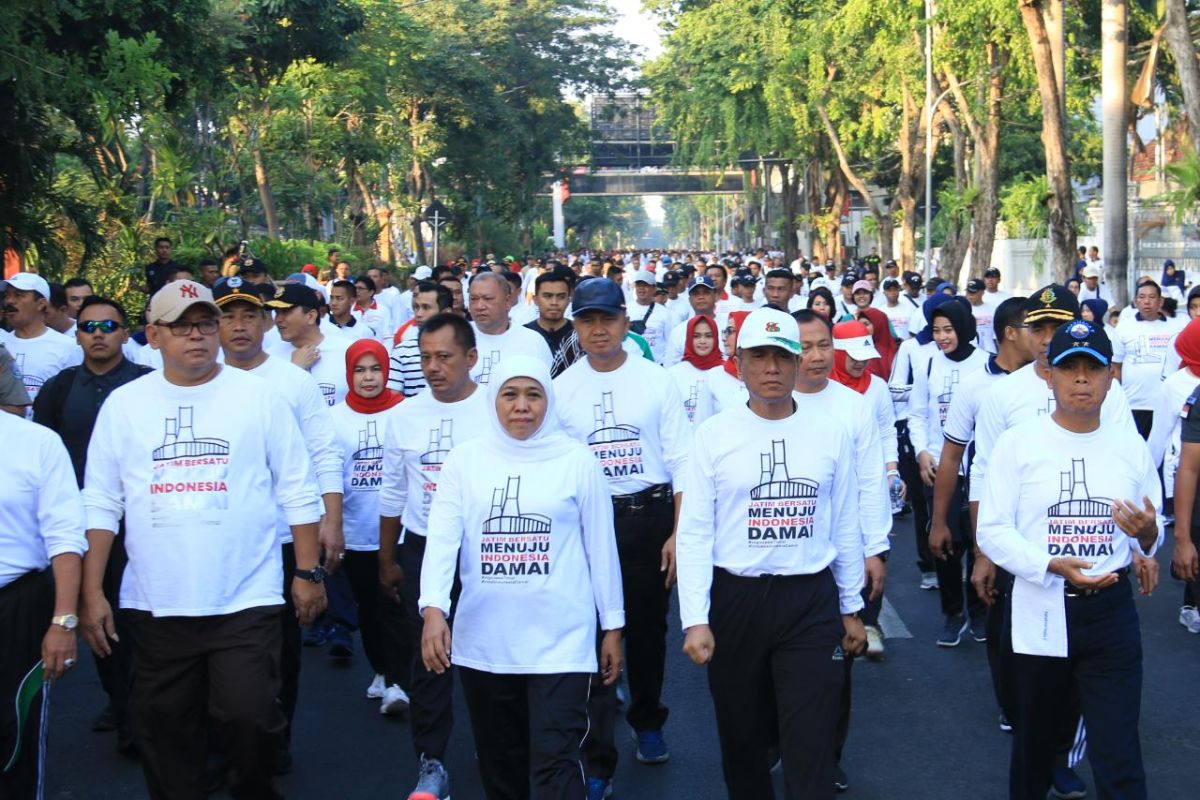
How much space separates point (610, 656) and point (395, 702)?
7.63ft

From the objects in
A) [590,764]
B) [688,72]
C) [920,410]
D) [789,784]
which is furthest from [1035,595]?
[688,72]

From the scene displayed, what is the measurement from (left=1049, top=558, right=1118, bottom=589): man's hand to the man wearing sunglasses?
160 inches

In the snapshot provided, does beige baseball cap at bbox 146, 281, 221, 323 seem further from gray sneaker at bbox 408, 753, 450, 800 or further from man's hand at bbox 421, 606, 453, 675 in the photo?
gray sneaker at bbox 408, 753, 450, 800

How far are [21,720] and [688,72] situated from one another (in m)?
43.0

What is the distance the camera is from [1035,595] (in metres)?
5.00

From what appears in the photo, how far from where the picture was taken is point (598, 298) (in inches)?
251

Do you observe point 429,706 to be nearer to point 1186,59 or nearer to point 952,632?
point 952,632

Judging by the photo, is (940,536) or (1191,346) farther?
(1191,346)

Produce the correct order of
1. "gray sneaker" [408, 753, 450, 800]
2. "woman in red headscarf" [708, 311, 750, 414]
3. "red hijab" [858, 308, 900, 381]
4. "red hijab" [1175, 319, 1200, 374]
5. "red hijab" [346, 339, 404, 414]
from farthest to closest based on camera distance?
"red hijab" [858, 308, 900, 381]
"red hijab" [1175, 319, 1200, 374]
"woman in red headscarf" [708, 311, 750, 414]
"red hijab" [346, 339, 404, 414]
"gray sneaker" [408, 753, 450, 800]

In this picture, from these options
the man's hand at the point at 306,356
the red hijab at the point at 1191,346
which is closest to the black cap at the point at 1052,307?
the red hijab at the point at 1191,346

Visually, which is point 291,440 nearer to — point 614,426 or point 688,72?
point 614,426

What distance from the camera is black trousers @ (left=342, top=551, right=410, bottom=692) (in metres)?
6.84

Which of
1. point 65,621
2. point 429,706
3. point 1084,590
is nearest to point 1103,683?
point 1084,590

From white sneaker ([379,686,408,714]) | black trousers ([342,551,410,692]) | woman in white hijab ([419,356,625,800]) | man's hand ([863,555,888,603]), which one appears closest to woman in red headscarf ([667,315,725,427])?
black trousers ([342,551,410,692])
